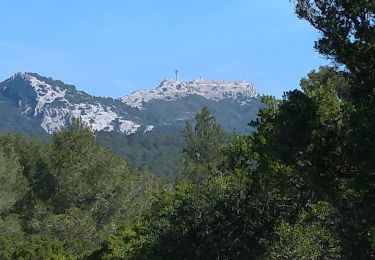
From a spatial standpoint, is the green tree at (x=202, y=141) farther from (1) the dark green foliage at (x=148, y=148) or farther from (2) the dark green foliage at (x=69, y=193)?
(1) the dark green foliage at (x=148, y=148)

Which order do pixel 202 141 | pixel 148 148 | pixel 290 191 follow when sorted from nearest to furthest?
pixel 290 191 → pixel 202 141 → pixel 148 148

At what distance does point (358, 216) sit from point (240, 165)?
7.16 meters

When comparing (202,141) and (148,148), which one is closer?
(202,141)

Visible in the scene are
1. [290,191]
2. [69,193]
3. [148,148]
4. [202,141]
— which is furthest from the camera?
[148,148]

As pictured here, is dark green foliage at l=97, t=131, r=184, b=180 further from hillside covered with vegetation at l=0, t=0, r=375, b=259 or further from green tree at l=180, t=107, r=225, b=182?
hillside covered with vegetation at l=0, t=0, r=375, b=259

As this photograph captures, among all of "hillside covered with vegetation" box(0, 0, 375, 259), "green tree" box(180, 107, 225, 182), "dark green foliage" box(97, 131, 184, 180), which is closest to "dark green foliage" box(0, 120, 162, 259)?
"hillside covered with vegetation" box(0, 0, 375, 259)

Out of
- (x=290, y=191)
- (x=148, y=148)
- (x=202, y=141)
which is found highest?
(x=148, y=148)

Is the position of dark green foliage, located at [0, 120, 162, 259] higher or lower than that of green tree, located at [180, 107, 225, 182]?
lower

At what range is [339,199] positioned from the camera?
871 cm

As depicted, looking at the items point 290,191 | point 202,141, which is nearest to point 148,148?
point 202,141

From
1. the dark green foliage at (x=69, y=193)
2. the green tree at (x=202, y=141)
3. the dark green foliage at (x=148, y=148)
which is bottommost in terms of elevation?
the dark green foliage at (x=69, y=193)

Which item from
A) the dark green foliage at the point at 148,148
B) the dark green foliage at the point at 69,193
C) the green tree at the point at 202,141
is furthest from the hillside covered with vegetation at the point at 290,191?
the dark green foliage at the point at 148,148

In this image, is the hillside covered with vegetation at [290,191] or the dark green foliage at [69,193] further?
the dark green foliage at [69,193]

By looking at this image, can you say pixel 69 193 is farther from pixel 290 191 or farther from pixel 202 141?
pixel 290 191
